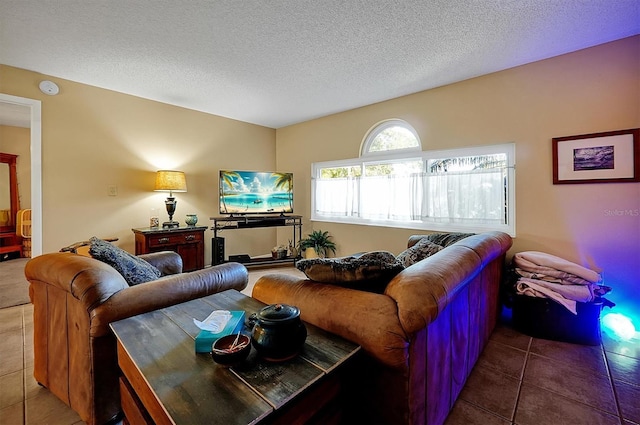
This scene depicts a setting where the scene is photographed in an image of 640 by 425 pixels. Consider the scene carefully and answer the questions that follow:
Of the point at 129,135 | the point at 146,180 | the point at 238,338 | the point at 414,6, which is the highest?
the point at 414,6

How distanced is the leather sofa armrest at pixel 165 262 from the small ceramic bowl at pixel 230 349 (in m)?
1.67

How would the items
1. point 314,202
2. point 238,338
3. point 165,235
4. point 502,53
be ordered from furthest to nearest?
point 314,202, point 165,235, point 502,53, point 238,338

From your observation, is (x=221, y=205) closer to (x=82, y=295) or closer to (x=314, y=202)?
(x=314, y=202)

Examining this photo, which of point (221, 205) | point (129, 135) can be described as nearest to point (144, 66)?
point (129, 135)

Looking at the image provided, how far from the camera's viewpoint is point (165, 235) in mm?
3598

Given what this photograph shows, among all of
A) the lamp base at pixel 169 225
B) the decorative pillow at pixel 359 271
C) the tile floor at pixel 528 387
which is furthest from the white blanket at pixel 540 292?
the lamp base at pixel 169 225

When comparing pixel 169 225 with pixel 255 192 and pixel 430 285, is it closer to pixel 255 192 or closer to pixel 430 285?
pixel 255 192

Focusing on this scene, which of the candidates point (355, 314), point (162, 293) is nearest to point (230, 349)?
point (355, 314)

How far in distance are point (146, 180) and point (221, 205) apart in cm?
108

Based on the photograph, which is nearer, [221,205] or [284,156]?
[221,205]

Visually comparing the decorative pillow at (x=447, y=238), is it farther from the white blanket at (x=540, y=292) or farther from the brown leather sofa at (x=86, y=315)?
the brown leather sofa at (x=86, y=315)

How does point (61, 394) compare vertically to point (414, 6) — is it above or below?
below

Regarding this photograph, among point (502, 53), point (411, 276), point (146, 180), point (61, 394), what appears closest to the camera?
point (411, 276)

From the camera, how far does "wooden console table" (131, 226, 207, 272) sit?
3463mm
